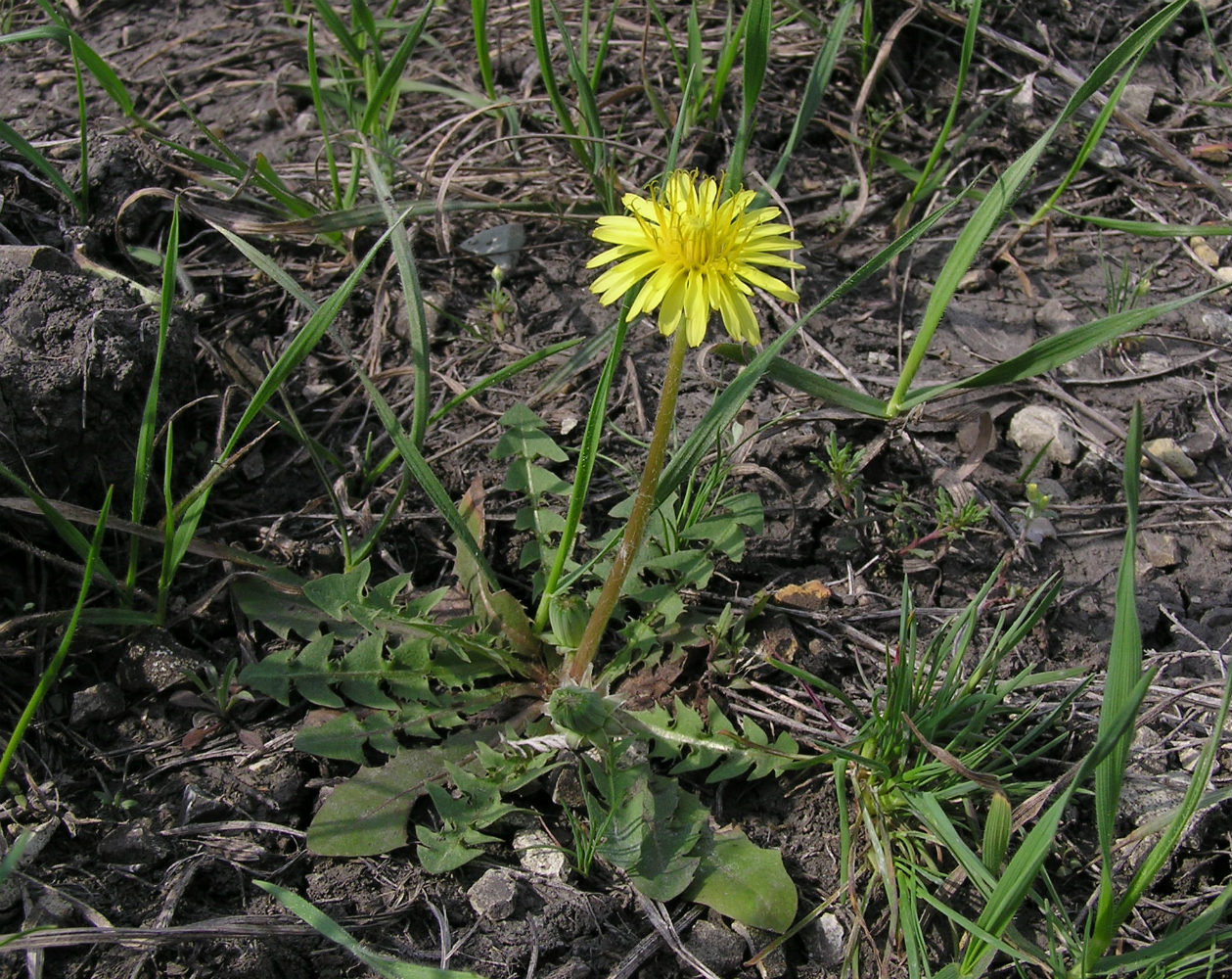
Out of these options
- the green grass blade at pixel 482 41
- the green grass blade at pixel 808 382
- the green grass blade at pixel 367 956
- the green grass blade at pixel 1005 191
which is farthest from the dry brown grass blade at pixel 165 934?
the green grass blade at pixel 482 41

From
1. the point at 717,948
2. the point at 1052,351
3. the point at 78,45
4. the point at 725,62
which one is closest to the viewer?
the point at 717,948

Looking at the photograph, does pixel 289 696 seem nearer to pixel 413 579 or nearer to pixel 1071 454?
pixel 413 579

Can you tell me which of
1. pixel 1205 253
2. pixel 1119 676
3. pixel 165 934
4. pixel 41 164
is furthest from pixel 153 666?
pixel 1205 253

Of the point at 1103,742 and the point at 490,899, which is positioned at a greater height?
the point at 1103,742

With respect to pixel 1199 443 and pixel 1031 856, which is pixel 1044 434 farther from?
pixel 1031 856

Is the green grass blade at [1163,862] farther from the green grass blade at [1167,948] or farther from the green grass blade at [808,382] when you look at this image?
the green grass blade at [808,382]

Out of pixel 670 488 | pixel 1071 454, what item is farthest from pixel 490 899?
pixel 1071 454

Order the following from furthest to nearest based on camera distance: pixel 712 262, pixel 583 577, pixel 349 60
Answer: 1. pixel 349 60
2. pixel 583 577
3. pixel 712 262
